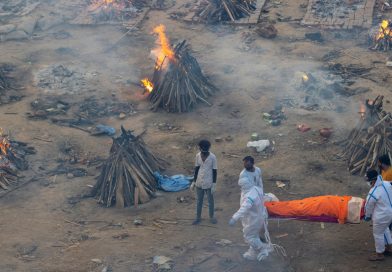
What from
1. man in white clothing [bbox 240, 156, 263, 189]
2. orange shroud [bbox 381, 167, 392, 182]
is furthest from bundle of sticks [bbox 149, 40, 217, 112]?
orange shroud [bbox 381, 167, 392, 182]

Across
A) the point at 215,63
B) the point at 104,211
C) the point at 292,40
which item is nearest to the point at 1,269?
the point at 104,211

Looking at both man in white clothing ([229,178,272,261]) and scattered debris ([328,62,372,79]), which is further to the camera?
scattered debris ([328,62,372,79])

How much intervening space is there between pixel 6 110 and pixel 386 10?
14533 millimetres

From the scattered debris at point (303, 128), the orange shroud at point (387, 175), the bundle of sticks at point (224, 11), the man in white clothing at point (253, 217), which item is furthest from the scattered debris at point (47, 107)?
the orange shroud at point (387, 175)

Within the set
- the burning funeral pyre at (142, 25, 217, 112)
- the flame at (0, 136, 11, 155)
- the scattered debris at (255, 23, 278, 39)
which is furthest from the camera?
the scattered debris at (255, 23, 278, 39)

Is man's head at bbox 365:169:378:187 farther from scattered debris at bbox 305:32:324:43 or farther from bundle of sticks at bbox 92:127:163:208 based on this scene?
scattered debris at bbox 305:32:324:43

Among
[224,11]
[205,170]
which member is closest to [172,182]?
[205,170]

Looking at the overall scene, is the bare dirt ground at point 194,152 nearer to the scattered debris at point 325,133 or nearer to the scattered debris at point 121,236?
the scattered debris at point 121,236

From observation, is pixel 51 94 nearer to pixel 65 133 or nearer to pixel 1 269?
pixel 65 133

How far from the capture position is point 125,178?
13.2 meters

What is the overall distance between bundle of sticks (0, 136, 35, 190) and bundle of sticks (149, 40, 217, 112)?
13.9 ft

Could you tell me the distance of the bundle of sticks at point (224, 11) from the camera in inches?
939

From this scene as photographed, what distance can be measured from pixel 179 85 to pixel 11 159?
540 cm

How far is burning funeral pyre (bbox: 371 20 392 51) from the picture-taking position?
20.5 m
